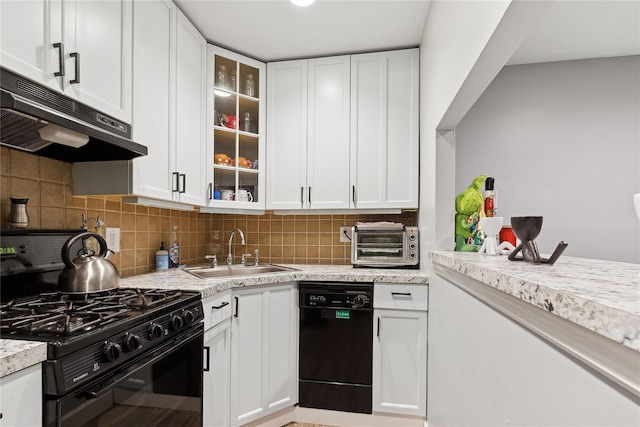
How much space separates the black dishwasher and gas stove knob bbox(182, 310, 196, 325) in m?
0.82

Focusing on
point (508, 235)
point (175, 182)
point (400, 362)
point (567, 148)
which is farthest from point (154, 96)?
point (567, 148)

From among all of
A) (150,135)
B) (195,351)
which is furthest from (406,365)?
(150,135)

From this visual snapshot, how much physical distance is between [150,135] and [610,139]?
117 inches

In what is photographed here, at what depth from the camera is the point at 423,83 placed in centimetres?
218

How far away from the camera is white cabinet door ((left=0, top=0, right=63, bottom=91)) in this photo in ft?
3.32

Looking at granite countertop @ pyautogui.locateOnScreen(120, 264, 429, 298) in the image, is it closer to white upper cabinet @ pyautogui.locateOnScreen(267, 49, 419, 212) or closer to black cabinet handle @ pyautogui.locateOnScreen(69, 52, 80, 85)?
white upper cabinet @ pyautogui.locateOnScreen(267, 49, 419, 212)

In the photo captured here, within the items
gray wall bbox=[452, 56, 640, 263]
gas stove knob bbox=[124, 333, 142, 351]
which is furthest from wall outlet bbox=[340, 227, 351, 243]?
gas stove knob bbox=[124, 333, 142, 351]

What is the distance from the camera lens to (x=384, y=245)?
91.7 inches

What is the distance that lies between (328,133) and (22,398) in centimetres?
209

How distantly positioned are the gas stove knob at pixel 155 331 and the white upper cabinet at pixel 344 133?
4.61 feet

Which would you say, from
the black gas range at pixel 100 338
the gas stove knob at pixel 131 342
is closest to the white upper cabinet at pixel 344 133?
the black gas range at pixel 100 338

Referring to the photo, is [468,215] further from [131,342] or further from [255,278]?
[131,342]

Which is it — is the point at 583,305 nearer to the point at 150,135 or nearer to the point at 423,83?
the point at 150,135

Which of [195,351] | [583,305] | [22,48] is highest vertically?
[22,48]
